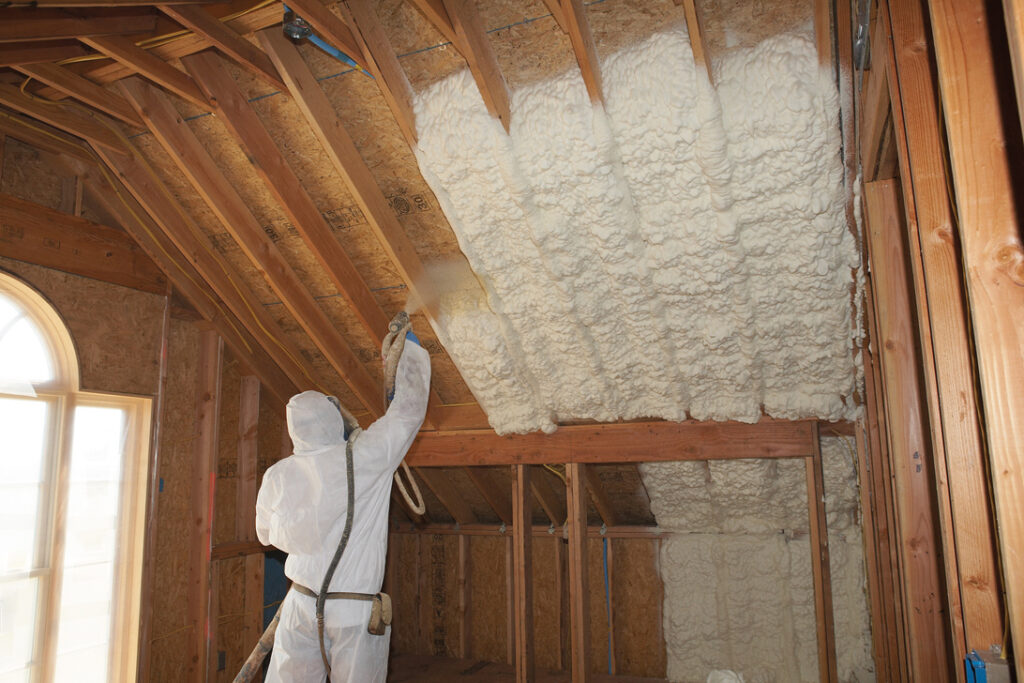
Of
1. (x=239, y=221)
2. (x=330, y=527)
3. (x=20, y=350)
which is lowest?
(x=330, y=527)

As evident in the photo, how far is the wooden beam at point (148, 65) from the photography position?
282 cm

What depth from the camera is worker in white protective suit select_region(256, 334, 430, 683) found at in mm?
2658

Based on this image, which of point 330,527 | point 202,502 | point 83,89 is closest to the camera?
point 330,527

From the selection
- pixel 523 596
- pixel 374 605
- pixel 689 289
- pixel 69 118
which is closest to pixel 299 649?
pixel 374 605

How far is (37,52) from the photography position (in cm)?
294

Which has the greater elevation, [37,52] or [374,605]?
[37,52]

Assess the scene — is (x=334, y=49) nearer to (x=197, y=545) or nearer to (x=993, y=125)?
(x=993, y=125)

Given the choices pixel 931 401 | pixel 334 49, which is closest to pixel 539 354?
pixel 334 49

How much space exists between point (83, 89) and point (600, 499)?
11.5 ft

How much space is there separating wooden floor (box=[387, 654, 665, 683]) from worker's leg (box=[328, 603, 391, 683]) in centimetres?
212

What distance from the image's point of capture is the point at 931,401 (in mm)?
1518

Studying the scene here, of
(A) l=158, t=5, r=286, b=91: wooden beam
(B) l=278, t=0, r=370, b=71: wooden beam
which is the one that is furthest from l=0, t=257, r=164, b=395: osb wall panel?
(B) l=278, t=0, r=370, b=71: wooden beam

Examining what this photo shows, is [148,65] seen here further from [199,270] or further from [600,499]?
[600,499]

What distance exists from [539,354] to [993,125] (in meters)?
2.57
